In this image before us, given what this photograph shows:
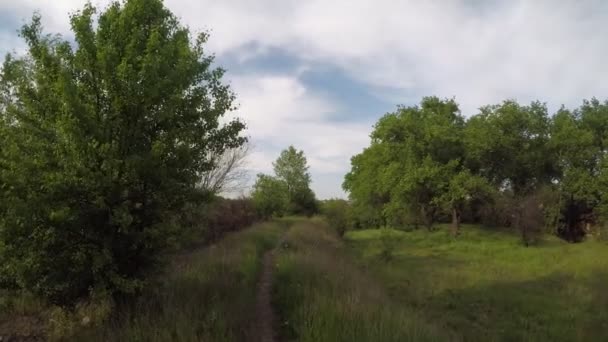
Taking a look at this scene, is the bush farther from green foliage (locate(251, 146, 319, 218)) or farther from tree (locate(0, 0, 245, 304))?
green foliage (locate(251, 146, 319, 218))

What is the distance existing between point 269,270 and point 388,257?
43.8 ft

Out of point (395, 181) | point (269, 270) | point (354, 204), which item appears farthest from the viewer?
point (354, 204)

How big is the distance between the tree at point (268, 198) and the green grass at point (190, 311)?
38.9 metres

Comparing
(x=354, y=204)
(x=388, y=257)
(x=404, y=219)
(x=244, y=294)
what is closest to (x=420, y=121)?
(x=404, y=219)

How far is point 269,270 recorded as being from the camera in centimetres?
1644

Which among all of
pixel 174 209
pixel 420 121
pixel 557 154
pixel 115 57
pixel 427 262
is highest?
pixel 420 121

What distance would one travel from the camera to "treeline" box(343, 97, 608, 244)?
122ft

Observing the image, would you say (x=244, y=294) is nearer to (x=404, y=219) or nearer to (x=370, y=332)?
(x=370, y=332)

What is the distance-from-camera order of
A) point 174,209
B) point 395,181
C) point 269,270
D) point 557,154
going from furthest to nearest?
point 395,181
point 557,154
point 269,270
point 174,209

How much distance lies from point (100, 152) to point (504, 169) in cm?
4162

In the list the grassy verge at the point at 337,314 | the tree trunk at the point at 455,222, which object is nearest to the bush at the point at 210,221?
the grassy verge at the point at 337,314

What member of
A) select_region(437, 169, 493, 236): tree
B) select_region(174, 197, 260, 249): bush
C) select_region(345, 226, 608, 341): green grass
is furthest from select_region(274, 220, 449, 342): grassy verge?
select_region(437, 169, 493, 236): tree

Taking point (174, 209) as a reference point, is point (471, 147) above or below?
above

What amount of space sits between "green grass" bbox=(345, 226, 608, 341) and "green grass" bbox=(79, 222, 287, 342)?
16.7 ft
